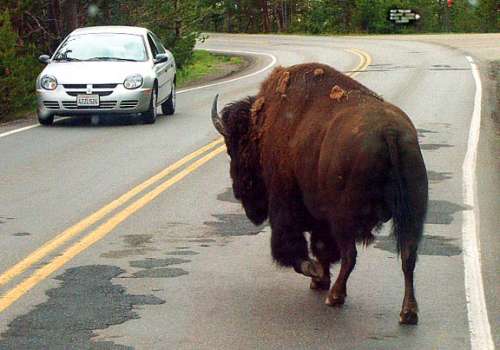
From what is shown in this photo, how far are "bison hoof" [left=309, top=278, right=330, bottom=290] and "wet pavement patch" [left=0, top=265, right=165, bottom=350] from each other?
106 centimetres

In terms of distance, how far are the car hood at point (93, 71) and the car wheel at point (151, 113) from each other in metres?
0.42

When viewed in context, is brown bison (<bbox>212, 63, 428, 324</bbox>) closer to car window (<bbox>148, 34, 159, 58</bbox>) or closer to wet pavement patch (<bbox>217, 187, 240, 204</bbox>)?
wet pavement patch (<bbox>217, 187, 240, 204</bbox>)

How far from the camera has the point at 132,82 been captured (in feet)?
61.6

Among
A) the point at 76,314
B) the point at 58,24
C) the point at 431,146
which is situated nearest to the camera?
the point at 76,314

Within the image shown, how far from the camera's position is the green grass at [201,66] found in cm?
3318

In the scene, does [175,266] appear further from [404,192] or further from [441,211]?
[441,211]

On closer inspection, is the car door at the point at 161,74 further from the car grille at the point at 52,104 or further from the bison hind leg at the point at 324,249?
the bison hind leg at the point at 324,249

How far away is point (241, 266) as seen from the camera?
29.1ft

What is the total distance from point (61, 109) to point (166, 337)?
12.1 metres

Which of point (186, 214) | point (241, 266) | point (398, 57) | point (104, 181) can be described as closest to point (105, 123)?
point (104, 181)

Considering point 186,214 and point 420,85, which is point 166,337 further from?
point 420,85

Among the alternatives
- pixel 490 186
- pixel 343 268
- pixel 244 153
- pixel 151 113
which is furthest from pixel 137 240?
pixel 151 113

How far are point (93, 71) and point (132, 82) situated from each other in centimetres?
64

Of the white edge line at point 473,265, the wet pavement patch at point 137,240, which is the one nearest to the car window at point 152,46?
the white edge line at point 473,265
